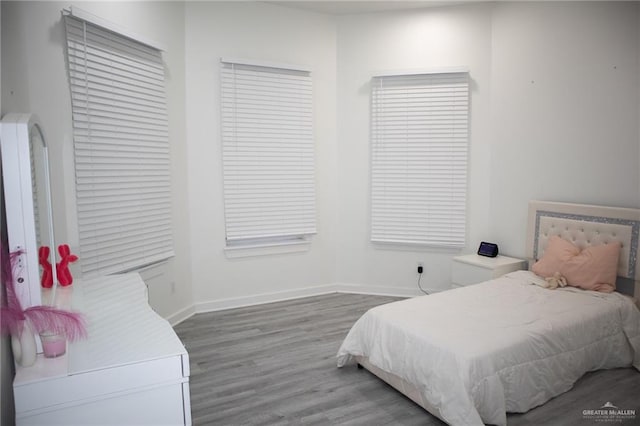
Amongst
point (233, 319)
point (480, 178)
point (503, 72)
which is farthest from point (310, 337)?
point (503, 72)

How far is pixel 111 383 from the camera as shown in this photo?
1.68m

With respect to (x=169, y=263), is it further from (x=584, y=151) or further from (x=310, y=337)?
(x=584, y=151)

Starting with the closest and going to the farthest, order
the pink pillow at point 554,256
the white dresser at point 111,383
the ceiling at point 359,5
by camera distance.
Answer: the white dresser at point 111,383 < the pink pillow at point 554,256 < the ceiling at point 359,5

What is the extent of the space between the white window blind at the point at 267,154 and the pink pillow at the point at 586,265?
7.84 feet

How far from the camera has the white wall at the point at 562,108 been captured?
3.71m

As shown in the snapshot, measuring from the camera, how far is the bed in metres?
2.53

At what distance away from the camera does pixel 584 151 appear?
3.98m

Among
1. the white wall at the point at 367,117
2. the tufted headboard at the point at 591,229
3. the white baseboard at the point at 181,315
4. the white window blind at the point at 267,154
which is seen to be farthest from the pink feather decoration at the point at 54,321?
the tufted headboard at the point at 591,229

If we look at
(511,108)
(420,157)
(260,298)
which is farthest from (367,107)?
(260,298)

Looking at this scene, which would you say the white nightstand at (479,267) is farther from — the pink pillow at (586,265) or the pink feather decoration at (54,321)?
the pink feather decoration at (54,321)

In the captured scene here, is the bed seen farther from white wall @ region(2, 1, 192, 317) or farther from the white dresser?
white wall @ region(2, 1, 192, 317)

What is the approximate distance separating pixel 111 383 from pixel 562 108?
411 centimetres

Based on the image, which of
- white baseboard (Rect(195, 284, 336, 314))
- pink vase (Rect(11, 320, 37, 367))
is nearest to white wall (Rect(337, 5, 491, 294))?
white baseboard (Rect(195, 284, 336, 314))

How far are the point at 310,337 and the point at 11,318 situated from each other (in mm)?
2554
